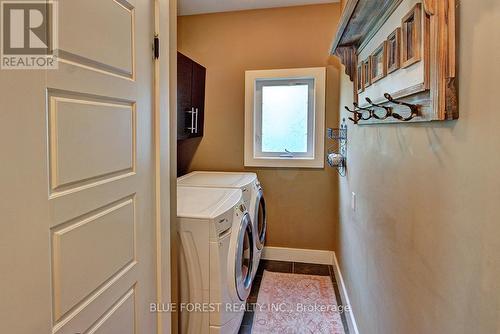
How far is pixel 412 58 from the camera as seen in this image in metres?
0.96

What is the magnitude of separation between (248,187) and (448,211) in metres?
1.76

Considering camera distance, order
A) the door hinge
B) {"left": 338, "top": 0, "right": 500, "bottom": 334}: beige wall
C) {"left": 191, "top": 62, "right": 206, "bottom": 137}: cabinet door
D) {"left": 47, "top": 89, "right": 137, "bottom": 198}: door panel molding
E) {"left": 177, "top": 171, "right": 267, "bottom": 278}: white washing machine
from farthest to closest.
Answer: {"left": 191, "top": 62, "right": 206, "bottom": 137}: cabinet door, {"left": 177, "top": 171, "right": 267, "bottom": 278}: white washing machine, the door hinge, {"left": 47, "top": 89, "right": 137, "bottom": 198}: door panel molding, {"left": 338, "top": 0, "right": 500, "bottom": 334}: beige wall

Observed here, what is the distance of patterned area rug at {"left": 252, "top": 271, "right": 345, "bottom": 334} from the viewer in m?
2.12

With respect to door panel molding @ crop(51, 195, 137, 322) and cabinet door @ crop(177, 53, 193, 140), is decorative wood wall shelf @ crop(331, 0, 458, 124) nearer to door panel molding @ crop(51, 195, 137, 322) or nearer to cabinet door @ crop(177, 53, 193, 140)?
door panel molding @ crop(51, 195, 137, 322)

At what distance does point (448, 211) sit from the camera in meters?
0.80

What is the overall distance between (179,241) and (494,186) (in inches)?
52.2

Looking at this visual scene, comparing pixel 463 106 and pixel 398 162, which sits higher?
pixel 463 106

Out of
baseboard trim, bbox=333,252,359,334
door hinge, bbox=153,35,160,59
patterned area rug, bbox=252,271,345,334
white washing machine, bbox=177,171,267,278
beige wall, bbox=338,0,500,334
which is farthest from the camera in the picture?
white washing machine, bbox=177,171,267,278

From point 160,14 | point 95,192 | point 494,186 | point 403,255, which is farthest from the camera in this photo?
point 160,14

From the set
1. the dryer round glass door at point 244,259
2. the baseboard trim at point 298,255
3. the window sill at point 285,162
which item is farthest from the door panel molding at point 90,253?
the baseboard trim at point 298,255

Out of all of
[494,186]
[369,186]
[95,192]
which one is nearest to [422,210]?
[494,186]

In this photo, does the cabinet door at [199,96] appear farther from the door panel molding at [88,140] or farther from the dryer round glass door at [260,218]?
the door panel molding at [88,140]

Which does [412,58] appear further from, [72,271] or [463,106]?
[72,271]

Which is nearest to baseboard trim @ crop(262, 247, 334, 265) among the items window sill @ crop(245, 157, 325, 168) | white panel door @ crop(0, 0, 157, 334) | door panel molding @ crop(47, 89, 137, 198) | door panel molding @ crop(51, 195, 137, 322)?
window sill @ crop(245, 157, 325, 168)
